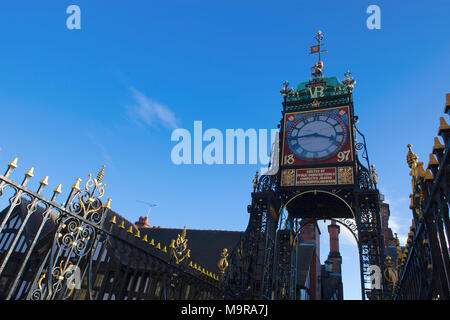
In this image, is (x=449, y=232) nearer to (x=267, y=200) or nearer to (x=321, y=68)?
(x=267, y=200)

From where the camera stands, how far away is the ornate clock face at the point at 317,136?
12508 mm

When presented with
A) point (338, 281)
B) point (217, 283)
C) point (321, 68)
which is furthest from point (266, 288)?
point (338, 281)

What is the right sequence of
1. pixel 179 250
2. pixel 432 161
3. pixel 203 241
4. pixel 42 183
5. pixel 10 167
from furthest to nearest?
1. pixel 203 241
2. pixel 179 250
3. pixel 42 183
4. pixel 10 167
5. pixel 432 161

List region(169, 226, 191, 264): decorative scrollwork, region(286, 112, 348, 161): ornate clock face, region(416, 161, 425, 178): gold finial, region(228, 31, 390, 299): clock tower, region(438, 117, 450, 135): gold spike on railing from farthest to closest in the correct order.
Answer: region(286, 112, 348, 161): ornate clock face → region(228, 31, 390, 299): clock tower → region(169, 226, 191, 264): decorative scrollwork → region(416, 161, 425, 178): gold finial → region(438, 117, 450, 135): gold spike on railing

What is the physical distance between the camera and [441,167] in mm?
2445

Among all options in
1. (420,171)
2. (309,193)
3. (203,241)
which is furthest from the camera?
(203,241)

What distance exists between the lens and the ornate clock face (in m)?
12.5

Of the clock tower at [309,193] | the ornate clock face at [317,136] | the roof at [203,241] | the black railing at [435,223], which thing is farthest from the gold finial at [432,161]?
the roof at [203,241]

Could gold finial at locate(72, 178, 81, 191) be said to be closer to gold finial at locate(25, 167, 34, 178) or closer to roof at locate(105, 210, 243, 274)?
gold finial at locate(25, 167, 34, 178)

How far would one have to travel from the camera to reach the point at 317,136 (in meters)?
13.0

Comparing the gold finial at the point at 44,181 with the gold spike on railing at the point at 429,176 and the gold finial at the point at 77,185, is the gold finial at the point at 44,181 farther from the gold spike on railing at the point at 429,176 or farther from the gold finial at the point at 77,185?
the gold spike on railing at the point at 429,176

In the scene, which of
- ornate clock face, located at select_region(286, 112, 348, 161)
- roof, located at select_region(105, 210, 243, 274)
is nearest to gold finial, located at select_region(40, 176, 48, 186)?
ornate clock face, located at select_region(286, 112, 348, 161)

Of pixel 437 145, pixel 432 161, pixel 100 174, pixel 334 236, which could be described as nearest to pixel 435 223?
pixel 432 161

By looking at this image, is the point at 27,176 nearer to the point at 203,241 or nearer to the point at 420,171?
the point at 420,171
